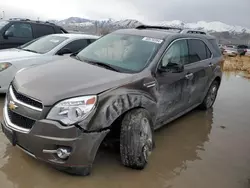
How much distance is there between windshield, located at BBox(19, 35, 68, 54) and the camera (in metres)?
6.69

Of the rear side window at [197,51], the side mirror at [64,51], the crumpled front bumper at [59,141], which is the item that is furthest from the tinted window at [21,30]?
the crumpled front bumper at [59,141]

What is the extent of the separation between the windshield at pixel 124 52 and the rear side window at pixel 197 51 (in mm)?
1026

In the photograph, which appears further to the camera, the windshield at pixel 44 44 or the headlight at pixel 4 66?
the windshield at pixel 44 44

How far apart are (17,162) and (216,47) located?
4.75m

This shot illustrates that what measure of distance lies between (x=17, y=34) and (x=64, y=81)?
247 inches

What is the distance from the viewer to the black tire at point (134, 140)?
11.0 feet

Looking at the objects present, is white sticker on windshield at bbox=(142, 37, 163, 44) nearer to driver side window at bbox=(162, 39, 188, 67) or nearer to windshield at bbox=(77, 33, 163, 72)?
windshield at bbox=(77, 33, 163, 72)

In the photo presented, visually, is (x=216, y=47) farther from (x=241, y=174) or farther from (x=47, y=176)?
(x=47, y=176)

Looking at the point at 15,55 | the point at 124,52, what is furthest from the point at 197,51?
the point at 15,55

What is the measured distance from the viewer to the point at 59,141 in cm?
290

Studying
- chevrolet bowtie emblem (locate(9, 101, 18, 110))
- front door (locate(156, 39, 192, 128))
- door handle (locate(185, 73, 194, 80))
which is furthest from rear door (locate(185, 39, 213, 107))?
chevrolet bowtie emblem (locate(9, 101, 18, 110))

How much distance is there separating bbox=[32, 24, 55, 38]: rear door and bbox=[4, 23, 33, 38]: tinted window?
157 mm

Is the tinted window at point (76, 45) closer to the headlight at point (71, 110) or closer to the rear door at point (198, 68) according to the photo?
the rear door at point (198, 68)

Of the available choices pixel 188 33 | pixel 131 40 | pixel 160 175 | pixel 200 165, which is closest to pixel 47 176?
pixel 160 175
